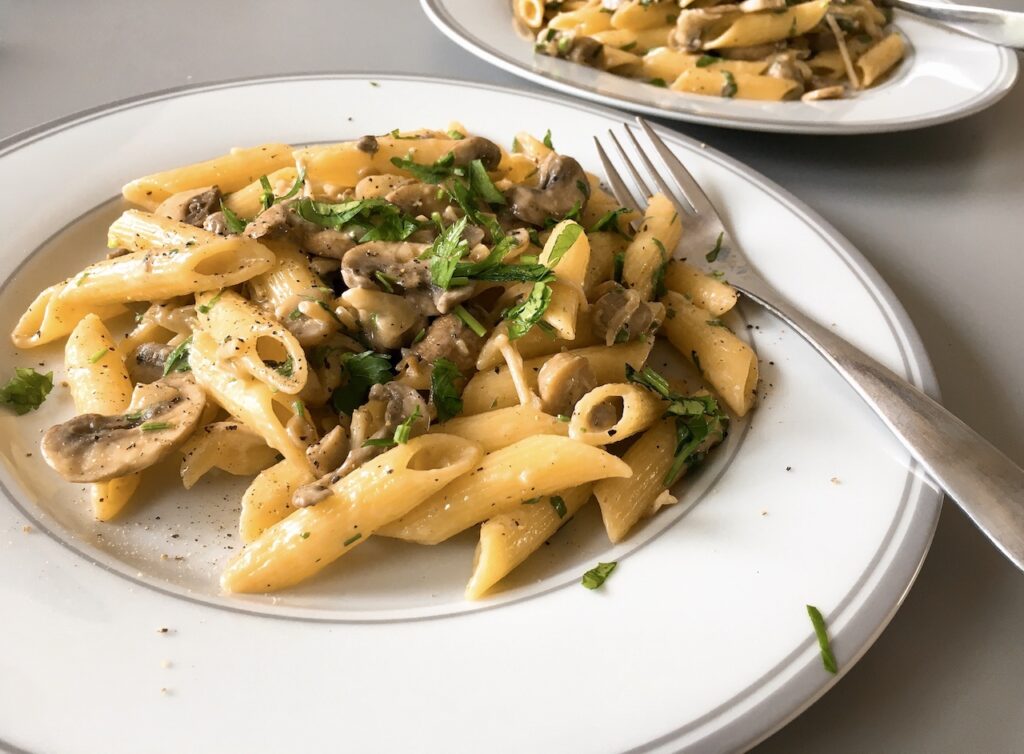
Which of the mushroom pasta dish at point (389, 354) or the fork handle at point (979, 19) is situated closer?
the mushroom pasta dish at point (389, 354)

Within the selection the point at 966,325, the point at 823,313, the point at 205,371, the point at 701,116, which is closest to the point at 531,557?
the point at 205,371

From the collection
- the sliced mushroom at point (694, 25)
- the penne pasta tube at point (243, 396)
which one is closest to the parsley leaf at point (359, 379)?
the penne pasta tube at point (243, 396)

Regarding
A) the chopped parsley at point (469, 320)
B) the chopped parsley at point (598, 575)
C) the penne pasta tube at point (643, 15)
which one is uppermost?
the penne pasta tube at point (643, 15)

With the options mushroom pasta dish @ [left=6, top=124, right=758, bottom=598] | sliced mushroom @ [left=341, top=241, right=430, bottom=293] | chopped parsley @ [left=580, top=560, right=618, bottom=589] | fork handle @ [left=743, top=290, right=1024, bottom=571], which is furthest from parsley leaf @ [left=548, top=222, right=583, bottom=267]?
chopped parsley @ [left=580, top=560, right=618, bottom=589]

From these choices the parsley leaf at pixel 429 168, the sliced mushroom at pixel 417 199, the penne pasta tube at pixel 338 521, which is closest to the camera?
the penne pasta tube at pixel 338 521

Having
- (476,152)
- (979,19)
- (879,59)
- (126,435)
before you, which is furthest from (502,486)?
(979,19)

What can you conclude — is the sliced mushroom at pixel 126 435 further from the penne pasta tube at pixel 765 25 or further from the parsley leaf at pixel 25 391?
the penne pasta tube at pixel 765 25
